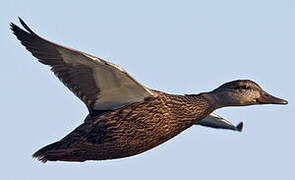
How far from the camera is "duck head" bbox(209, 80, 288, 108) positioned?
42.2 ft

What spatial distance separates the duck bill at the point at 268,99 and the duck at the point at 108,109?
1165 mm

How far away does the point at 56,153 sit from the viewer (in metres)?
11.8

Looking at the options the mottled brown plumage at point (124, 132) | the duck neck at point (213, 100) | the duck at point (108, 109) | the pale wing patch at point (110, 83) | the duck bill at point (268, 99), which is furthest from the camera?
the duck bill at point (268, 99)

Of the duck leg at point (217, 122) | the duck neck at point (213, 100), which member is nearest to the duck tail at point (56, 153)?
the duck neck at point (213, 100)

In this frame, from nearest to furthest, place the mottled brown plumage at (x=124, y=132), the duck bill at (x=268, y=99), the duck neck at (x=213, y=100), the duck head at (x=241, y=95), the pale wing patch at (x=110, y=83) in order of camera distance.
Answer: the pale wing patch at (x=110, y=83) → the mottled brown plumage at (x=124, y=132) → the duck neck at (x=213, y=100) → the duck head at (x=241, y=95) → the duck bill at (x=268, y=99)

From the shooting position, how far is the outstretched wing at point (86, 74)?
37.9ft

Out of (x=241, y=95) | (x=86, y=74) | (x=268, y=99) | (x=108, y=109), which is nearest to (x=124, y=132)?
(x=108, y=109)

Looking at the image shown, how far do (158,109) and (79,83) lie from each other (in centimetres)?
131

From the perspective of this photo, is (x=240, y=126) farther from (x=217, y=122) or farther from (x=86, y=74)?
(x=86, y=74)

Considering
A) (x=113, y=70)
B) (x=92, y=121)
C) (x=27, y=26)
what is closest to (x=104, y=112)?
(x=92, y=121)

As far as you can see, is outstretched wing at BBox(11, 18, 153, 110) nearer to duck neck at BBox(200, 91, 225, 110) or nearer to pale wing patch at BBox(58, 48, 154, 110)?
pale wing patch at BBox(58, 48, 154, 110)

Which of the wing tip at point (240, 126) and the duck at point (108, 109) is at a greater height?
the duck at point (108, 109)

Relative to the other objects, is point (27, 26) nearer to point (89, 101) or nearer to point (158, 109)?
point (89, 101)

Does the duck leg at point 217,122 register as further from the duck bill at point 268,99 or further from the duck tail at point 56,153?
the duck tail at point 56,153
